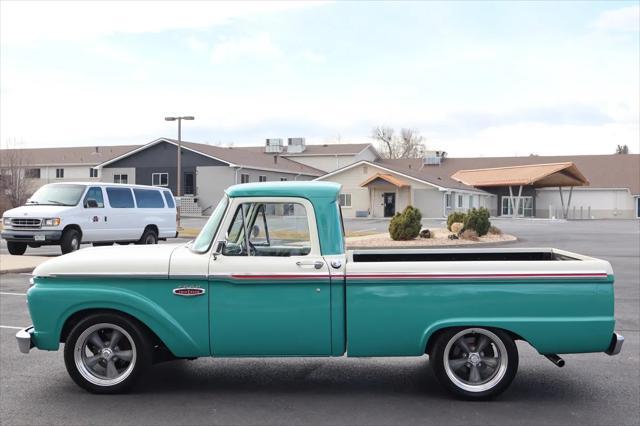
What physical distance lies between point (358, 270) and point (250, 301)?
96cm

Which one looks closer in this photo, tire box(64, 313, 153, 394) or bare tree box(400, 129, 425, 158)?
tire box(64, 313, 153, 394)

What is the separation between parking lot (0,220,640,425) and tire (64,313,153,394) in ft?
0.46

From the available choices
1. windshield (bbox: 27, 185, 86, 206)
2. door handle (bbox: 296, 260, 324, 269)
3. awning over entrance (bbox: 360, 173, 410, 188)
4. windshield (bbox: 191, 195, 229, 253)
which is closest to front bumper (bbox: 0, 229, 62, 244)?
windshield (bbox: 27, 185, 86, 206)

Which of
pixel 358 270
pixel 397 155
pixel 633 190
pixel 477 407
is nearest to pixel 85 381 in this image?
pixel 358 270

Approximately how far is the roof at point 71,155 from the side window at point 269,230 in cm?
5726

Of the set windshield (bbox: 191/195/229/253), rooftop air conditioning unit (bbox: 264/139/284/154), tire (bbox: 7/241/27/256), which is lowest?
tire (bbox: 7/241/27/256)

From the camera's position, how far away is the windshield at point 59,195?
1833 cm

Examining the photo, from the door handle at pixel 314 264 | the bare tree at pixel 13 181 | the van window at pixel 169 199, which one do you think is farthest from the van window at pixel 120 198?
the bare tree at pixel 13 181

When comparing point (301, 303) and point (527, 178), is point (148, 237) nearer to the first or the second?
point (301, 303)

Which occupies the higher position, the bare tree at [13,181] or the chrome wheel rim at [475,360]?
the bare tree at [13,181]

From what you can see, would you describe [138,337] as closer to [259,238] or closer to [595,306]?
[259,238]

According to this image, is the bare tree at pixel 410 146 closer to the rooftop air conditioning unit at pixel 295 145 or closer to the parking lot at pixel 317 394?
the rooftop air conditioning unit at pixel 295 145

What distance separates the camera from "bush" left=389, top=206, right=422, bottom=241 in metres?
25.5

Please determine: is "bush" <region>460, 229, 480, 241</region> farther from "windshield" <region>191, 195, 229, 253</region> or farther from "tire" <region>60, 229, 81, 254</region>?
"windshield" <region>191, 195, 229, 253</region>
